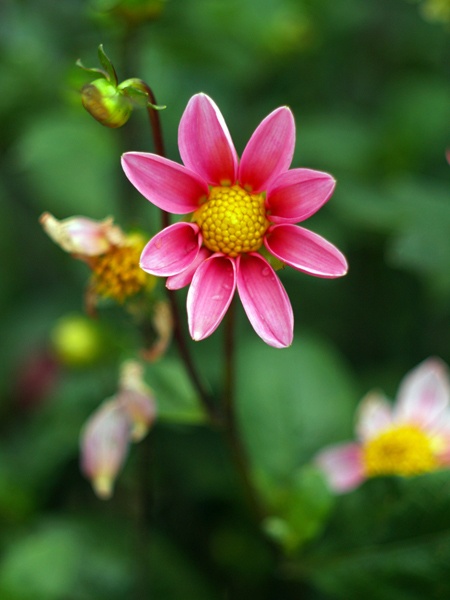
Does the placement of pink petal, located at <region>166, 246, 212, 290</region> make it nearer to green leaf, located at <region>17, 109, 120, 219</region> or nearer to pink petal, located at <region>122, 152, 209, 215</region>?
pink petal, located at <region>122, 152, 209, 215</region>

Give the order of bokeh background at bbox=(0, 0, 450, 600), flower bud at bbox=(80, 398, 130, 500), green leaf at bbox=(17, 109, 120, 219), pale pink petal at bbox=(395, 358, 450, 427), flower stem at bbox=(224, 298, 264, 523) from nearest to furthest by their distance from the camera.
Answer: flower stem at bbox=(224, 298, 264, 523)
flower bud at bbox=(80, 398, 130, 500)
bokeh background at bbox=(0, 0, 450, 600)
pale pink petal at bbox=(395, 358, 450, 427)
green leaf at bbox=(17, 109, 120, 219)

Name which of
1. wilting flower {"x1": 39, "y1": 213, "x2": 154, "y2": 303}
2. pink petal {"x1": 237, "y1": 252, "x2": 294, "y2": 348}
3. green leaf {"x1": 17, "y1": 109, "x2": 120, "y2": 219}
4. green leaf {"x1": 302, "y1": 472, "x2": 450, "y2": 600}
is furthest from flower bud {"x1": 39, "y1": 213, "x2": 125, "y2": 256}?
green leaf {"x1": 17, "y1": 109, "x2": 120, "y2": 219}

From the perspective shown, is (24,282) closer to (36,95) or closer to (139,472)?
(36,95)

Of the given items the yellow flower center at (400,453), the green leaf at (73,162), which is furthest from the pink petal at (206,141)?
the green leaf at (73,162)

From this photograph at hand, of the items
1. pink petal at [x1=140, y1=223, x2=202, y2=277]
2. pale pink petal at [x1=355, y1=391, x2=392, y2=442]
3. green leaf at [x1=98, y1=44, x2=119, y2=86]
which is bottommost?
pale pink petal at [x1=355, y1=391, x2=392, y2=442]

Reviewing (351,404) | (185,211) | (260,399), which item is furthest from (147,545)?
(185,211)

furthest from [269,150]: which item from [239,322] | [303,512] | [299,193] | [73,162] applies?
[73,162]
